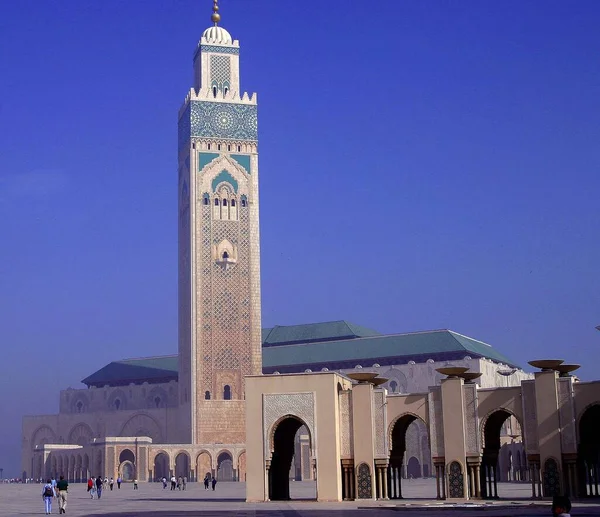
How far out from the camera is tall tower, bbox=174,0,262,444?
4769 cm

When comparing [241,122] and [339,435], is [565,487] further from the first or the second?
[241,122]

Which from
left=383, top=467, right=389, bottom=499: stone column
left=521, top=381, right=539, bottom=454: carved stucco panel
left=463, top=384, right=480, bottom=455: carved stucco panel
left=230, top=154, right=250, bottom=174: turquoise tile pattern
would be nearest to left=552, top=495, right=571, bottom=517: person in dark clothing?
left=521, top=381, right=539, bottom=454: carved stucco panel

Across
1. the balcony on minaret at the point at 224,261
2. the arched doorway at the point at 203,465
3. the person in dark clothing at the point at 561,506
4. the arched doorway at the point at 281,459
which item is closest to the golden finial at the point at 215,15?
the balcony on minaret at the point at 224,261

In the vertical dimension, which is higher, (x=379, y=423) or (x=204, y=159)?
(x=204, y=159)

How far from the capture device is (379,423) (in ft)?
76.3

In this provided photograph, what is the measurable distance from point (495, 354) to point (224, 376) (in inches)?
680

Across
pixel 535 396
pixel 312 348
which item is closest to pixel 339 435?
pixel 535 396

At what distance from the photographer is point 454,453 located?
73.4ft

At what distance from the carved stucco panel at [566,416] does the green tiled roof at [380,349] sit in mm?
29962

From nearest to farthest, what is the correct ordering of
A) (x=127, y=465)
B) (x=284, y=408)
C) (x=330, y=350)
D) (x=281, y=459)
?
(x=284, y=408) → (x=281, y=459) → (x=127, y=465) → (x=330, y=350)

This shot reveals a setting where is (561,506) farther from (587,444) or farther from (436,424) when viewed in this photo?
(587,444)

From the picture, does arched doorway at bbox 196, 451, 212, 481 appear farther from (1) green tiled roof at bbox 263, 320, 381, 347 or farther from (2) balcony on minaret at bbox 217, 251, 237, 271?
(1) green tiled roof at bbox 263, 320, 381, 347

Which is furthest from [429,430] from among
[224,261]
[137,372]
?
[137,372]

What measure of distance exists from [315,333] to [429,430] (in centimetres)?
3662
